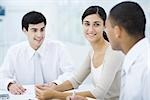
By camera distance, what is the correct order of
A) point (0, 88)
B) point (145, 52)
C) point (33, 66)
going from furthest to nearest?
point (33, 66) < point (0, 88) < point (145, 52)

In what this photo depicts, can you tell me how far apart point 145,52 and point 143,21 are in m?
0.18

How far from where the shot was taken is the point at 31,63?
2375 millimetres

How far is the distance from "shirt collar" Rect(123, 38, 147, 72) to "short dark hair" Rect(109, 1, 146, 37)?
2.3 inches

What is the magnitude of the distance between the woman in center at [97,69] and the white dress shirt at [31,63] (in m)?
0.42

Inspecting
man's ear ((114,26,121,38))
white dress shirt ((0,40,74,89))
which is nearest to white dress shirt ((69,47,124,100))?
man's ear ((114,26,121,38))

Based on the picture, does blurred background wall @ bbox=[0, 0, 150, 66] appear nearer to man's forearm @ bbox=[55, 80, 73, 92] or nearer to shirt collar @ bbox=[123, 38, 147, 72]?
man's forearm @ bbox=[55, 80, 73, 92]

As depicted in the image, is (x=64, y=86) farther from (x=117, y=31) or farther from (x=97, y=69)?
(x=117, y=31)

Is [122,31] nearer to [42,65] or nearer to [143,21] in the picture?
[143,21]

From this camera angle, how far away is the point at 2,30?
3344 millimetres

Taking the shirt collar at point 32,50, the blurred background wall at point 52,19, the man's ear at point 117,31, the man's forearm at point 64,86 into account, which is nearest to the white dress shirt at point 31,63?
the shirt collar at point 32,50

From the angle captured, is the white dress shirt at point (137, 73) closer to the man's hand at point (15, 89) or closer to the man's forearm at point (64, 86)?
the man's forearm at point (64, 86)

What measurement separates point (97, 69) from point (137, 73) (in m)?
0.60

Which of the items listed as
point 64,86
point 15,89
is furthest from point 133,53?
point 15,89

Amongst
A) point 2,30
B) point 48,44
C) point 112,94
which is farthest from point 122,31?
point 2,30
